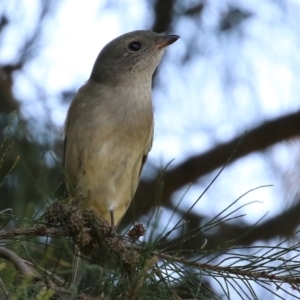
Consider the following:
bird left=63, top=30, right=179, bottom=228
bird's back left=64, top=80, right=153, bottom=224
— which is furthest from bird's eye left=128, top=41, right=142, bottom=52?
bird's back left=64, top=80, right=153, bottom=224

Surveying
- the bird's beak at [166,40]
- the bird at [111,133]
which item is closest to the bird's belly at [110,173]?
the bird at [111,133]

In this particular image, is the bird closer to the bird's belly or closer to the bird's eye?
the bird's belly

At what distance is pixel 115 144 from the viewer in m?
4.34

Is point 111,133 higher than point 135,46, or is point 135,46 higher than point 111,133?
point 135,46

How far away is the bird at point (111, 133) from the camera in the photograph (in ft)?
14.3

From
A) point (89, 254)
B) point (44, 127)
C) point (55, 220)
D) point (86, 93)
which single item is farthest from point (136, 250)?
point (44, 127)

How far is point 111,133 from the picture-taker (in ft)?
14.3

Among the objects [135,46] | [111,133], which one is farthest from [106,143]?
[135,46]

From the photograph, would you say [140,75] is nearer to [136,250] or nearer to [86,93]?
[86,93]

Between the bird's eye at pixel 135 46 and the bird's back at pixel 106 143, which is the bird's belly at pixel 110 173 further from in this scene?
the bird's eye at pixel 135 46

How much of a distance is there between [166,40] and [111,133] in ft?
2.78

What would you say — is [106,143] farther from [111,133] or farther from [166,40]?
[166,40]

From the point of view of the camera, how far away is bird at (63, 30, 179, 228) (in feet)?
14.3

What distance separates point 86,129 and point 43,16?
50.7 inches
